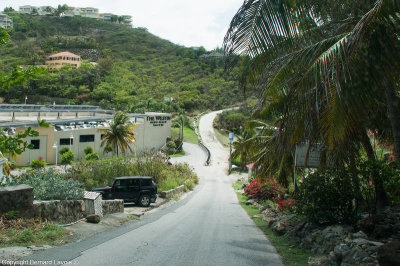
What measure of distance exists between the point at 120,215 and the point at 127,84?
86854 mm

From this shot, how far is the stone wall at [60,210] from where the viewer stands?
8750 mm

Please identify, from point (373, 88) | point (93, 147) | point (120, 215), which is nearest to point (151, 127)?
point (93, 147)

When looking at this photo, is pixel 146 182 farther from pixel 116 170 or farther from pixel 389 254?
pixel 389 254

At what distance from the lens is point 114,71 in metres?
106

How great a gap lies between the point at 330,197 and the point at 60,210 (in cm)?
712

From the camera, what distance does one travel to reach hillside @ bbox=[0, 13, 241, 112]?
8256 cm

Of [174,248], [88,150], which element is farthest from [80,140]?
[174,248]

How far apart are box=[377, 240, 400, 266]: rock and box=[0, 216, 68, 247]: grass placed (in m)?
6.26

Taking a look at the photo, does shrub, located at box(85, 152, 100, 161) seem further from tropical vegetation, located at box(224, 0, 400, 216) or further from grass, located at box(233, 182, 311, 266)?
tropical vegetation, located at box(224, 0, 400, 216)

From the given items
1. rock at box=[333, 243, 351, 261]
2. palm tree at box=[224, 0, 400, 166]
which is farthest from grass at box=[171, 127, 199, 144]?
rock at box=[333, 243, 351, 261]

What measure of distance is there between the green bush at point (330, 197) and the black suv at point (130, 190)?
12.0m

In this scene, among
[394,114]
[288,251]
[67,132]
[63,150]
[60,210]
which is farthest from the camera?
[67,132]

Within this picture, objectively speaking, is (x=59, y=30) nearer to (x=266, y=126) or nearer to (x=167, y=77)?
(x=167, y=77)

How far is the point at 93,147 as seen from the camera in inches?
1727
